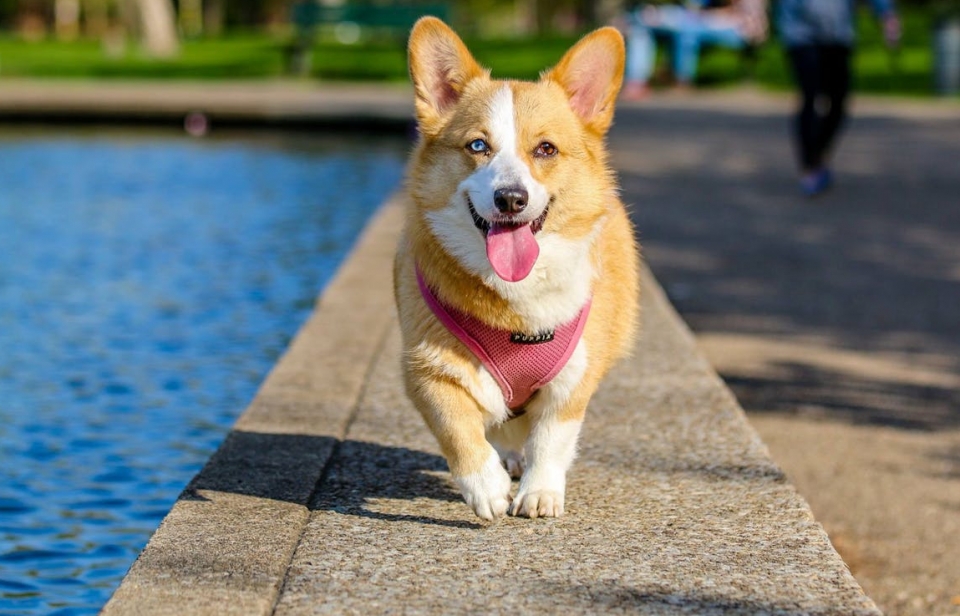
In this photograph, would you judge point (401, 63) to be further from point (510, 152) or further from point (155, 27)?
point (510, 152)

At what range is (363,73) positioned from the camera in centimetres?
2823

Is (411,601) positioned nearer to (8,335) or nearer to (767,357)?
(767,357)

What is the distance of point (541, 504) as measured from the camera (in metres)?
4.06

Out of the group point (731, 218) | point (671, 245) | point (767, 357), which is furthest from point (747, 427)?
point (731, 218)

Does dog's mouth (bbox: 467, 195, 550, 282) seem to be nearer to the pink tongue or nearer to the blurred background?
the pink tongue

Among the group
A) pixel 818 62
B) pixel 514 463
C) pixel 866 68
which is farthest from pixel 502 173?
pixel 866 68

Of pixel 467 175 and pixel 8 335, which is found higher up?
pixel 467 175

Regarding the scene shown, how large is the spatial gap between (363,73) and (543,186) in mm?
24805

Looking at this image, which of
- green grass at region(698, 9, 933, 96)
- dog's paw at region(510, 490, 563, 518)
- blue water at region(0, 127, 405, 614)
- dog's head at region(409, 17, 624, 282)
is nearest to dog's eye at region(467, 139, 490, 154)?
dog's head at region(409, 17, 624, 282)

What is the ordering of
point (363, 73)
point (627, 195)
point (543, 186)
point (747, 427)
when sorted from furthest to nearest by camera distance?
point (363, 73)
point (627, 195)
point (747, 427)
point (543, 186)

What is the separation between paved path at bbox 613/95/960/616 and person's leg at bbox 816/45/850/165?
0.64 metres

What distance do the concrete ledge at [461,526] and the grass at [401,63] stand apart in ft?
66.7

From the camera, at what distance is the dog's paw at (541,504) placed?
4.06 meters

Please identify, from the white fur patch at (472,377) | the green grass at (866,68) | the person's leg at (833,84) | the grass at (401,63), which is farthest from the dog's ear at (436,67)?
the grass at (401,63)
